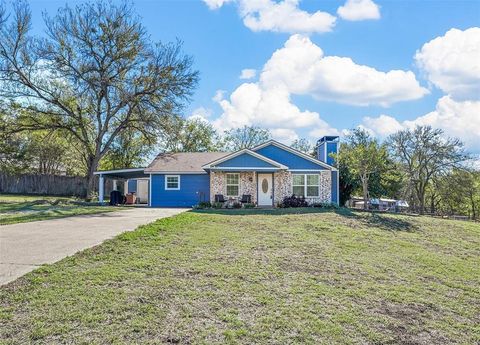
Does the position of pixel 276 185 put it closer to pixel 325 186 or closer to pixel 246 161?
pixel 246 161

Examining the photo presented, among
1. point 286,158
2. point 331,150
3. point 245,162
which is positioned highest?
point 331,150

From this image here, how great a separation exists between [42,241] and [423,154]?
27447mm

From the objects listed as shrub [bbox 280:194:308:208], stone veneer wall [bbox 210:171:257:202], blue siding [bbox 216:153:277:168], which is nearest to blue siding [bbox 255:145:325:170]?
blue siding [bbox 216:153:277:168]

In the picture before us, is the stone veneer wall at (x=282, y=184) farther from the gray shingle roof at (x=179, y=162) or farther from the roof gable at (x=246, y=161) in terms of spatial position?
the gray shingle roof at (x=179, y=162)

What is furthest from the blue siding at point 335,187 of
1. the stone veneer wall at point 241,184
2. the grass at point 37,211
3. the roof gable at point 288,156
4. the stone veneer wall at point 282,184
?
the grass at point 37,211

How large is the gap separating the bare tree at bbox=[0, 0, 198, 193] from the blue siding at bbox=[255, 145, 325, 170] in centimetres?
748

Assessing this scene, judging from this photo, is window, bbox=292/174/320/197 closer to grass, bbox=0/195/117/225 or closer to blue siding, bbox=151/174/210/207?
blue siding, bbox=151/174/210/207

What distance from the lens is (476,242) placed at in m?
11.3

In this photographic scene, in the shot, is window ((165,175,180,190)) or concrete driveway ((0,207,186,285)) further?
window ((165,175,180,190))

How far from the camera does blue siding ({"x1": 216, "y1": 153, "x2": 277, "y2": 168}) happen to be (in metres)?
20.5

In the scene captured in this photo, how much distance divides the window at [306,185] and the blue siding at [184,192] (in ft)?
17.4

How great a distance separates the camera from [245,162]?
20609 millimetres

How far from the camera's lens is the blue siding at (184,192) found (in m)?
21.8

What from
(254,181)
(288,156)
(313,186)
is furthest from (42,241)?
(313,186)
